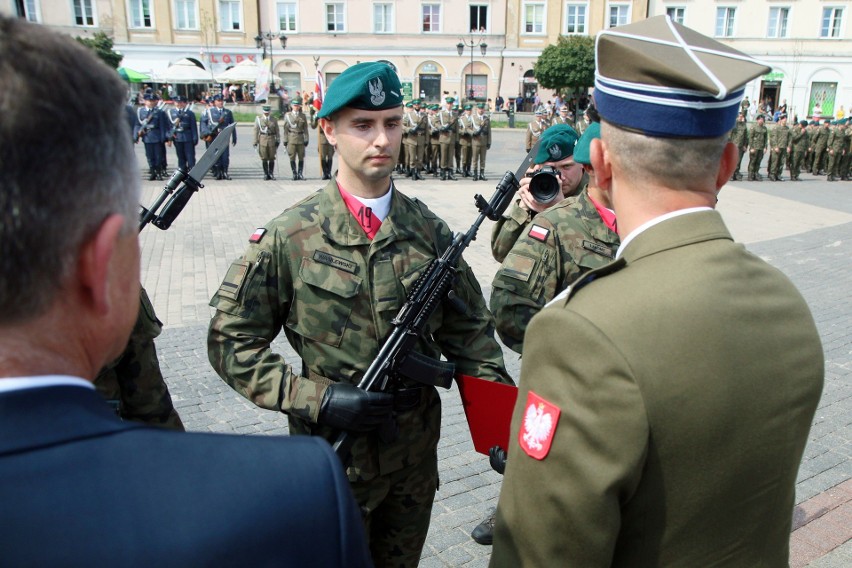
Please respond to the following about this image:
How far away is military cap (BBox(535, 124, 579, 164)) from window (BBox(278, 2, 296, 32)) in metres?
47.5

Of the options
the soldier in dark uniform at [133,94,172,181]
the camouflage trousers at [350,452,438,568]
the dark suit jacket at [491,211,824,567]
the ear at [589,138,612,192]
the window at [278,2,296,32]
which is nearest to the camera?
the dark suit jacket at [491,211,824,567]

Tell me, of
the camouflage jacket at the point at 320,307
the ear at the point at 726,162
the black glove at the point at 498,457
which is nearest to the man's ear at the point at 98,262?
the ear at the point at 726,162

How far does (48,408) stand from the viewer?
862 millimetres

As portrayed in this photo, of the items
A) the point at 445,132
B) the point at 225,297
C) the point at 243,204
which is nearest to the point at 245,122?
the point at 445,132

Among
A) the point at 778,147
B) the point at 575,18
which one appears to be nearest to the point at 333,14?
the point at 575,18

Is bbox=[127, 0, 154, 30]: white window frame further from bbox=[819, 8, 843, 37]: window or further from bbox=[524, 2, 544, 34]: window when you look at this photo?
bbox=[819, 8, 843, 37]: window

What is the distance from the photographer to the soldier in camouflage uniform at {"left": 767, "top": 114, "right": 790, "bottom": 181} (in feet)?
64.0

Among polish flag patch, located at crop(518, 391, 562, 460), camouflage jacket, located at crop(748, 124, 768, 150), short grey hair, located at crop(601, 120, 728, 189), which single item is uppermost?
short grey hair, located at crop(601, 120, 728, 189)

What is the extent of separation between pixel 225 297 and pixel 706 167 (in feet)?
5.51

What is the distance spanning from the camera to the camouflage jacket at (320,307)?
245 centimetres

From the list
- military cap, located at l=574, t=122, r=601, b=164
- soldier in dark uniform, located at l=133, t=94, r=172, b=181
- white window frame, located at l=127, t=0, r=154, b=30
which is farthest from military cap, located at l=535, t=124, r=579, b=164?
white window frame, located at l=127, t=0, r=154, b=30

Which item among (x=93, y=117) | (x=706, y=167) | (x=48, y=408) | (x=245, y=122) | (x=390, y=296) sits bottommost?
(x=245, y=122)

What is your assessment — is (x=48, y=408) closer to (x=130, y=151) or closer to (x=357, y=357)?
(x=130, y=151)

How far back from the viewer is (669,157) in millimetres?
1395
